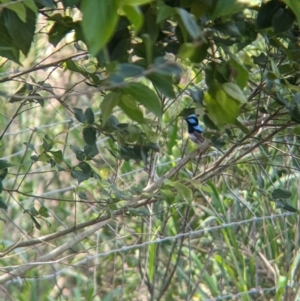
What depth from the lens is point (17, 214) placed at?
149 inches

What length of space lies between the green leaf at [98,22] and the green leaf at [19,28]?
0.36 m

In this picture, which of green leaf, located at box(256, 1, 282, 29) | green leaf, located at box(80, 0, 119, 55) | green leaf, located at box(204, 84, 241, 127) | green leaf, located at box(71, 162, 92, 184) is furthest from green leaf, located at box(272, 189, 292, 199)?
green leaf, located at box(80, 0, 119, 55)

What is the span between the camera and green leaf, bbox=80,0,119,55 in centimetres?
65

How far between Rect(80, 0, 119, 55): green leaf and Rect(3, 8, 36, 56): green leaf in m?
0.36

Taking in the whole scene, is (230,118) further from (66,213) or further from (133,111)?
(66,213)

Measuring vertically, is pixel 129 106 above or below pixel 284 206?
above

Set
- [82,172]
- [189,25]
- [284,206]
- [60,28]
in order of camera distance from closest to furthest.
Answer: [189,25] → [60,28] → [82,172] → [284,206]

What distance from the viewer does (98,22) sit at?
25.7 inches

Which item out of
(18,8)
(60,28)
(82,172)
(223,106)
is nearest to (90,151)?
(82,172)

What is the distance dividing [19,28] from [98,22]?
40cm

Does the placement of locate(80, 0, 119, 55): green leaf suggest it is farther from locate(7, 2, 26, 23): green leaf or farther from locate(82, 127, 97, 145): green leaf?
locate(82, 127, 97, 145): green leaf

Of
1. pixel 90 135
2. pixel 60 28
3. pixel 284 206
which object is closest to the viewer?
pixel 60 28

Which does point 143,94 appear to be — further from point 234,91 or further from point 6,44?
point 6,44

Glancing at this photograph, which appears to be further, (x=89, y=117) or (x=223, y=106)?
(x=89, y=117)
